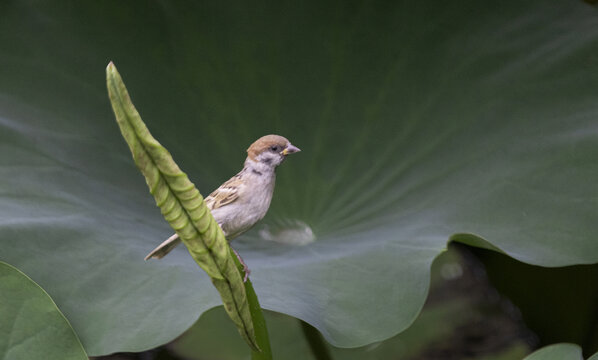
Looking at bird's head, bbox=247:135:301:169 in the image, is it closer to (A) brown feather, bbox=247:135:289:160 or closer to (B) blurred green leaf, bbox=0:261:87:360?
(A) brown feather, bbox=247:135:289:160

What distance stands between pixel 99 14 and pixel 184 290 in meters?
0.96

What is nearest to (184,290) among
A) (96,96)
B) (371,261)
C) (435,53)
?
(371,261)

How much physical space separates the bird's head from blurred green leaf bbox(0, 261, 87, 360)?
43 centimetres

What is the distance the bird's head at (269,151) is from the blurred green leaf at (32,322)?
0.43 metres

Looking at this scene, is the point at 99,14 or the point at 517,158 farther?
the point at 99,14

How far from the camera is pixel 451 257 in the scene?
2.13 meters

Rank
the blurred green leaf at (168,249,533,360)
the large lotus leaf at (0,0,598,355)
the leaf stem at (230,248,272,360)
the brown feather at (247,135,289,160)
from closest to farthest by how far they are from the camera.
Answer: the leaf stem at (230,248,272,360)
the brown feather at (247,135,289,160)
the large lotus leaf at (0,0,598,355)
the blurred green leaf at (168,249,533,360)

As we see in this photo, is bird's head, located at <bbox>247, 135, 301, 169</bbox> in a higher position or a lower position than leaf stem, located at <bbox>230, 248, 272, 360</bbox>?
higher

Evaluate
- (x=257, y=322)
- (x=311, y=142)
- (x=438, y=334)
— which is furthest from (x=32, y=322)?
(x=438, y=334)

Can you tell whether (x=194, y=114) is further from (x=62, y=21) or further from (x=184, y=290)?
(x=184, y=290)

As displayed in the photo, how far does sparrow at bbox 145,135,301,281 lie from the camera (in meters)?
1.04

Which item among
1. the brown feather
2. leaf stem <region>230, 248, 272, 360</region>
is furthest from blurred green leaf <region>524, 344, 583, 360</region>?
the brown feather

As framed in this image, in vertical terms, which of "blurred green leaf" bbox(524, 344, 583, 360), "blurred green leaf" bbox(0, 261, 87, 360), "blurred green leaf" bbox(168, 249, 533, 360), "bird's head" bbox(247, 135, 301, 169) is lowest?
"blurred green leaf" bbox(524, 344, 583, 360)

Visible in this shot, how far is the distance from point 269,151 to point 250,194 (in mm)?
82
